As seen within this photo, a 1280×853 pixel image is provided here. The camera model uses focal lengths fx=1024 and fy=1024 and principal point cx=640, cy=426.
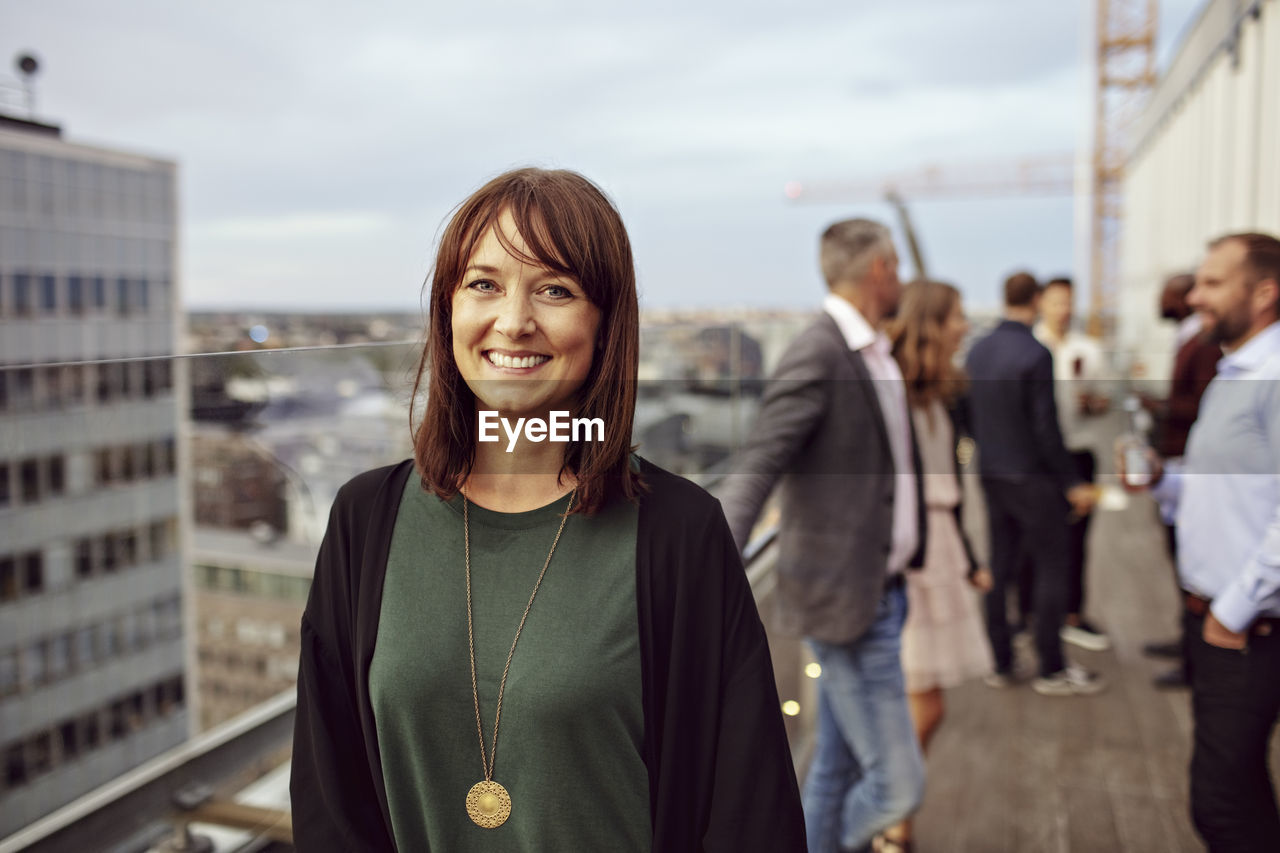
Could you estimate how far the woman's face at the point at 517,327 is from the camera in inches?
44.9

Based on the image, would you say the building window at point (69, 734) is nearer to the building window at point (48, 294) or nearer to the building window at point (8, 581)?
the building window at point (8, 581)

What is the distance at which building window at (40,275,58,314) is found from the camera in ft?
188

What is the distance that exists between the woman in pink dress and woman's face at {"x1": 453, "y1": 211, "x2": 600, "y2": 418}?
1.67m

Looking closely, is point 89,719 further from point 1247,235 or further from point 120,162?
point 120,162

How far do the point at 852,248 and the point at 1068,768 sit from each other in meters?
2.38

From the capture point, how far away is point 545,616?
46.5 inches

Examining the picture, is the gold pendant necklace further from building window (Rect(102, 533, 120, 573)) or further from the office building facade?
building window (Rect(102, 533, 120, 573))

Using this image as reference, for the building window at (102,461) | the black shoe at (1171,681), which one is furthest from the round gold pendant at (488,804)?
the black shoe at (1171,681)

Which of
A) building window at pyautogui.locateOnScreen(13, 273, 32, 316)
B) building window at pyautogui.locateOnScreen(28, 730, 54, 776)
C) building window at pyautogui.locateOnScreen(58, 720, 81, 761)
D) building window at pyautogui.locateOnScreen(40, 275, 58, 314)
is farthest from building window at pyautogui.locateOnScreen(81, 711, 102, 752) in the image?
building window at pyautogui.locateOnScreen(40, 275, 58, 314)

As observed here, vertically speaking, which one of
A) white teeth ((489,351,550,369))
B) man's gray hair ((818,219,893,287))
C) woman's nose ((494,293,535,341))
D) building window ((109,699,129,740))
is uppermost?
man's gray hair ((818,219,893,287))

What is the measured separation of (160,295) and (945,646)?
6931 centimetres

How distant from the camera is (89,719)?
4297 mm

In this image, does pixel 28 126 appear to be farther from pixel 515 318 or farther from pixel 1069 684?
pixel 1069 684

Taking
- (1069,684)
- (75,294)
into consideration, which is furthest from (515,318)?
(75,294)
